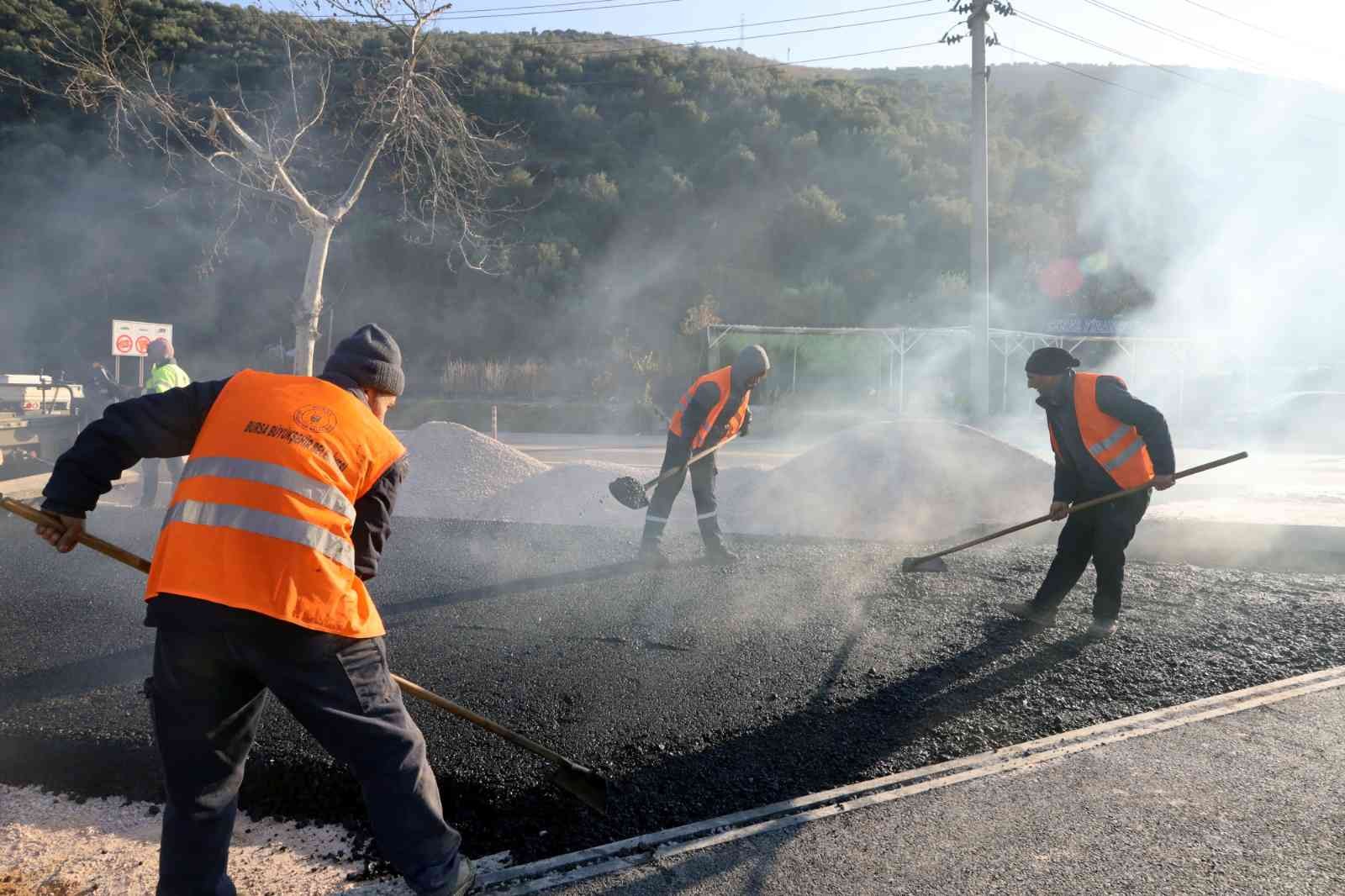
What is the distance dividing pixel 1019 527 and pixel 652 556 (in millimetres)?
2274

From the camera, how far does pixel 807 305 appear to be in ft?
90.9

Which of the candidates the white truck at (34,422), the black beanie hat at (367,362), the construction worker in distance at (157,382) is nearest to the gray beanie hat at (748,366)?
the black beanie hat at (367,362)

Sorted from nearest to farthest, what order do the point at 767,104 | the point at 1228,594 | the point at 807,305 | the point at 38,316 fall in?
the point at 1228,594
the point at 38,316
the point at 807,305
the point at 767,104

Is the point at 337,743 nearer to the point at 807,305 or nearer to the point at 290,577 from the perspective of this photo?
the point at 290,577

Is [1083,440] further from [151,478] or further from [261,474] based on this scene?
[151,478]

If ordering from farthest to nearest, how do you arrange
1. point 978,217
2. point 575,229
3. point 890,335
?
point 575,229 < point 890,335 < point 978,217

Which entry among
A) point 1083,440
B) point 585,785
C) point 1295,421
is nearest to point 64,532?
point 585,785

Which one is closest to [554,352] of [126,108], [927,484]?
[126,108]

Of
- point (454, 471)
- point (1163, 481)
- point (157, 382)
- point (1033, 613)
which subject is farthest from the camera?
point (454, 471)

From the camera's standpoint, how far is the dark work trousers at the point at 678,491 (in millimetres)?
5941

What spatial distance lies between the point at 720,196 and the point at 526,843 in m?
31.1

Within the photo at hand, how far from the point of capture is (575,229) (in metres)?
30.0

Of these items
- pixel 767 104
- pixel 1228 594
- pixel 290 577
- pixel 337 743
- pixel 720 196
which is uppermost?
pixel 767 104

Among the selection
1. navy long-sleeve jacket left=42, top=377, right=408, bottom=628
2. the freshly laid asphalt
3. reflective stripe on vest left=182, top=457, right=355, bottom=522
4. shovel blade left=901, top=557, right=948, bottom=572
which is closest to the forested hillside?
shovel blade left=901, top=557, right=948, bottom=572
